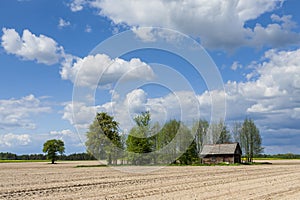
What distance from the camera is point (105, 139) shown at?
69.1m

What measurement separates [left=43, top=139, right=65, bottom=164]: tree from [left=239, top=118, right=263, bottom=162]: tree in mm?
49971

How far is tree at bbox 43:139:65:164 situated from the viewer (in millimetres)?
94875

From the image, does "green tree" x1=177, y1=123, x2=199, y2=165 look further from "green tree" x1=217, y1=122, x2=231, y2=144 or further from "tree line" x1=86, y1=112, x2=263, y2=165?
"green tree" x1=217, y1=122, x2=231, y2=144

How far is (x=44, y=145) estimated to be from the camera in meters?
95.2

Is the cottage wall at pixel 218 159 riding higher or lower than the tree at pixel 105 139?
lower

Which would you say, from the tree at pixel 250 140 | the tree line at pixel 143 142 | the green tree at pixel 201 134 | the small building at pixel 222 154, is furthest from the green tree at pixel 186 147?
the tree at pixel 250 140

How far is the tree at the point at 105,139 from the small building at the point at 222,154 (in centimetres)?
2559

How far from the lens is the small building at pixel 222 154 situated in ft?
267

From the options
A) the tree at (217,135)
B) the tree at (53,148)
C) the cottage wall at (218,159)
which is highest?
the tree at (217,135)

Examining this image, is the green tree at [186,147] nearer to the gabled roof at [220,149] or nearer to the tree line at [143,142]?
the tree line at [143,142]

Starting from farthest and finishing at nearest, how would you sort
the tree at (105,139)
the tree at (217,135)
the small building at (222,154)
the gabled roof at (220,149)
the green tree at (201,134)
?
the tree at (217,135) → the green tree at (201,134) → the gabled roof at (220,149) → the small building at (222,154) → the tree at (105,139)

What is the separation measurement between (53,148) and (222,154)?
46.3 meters

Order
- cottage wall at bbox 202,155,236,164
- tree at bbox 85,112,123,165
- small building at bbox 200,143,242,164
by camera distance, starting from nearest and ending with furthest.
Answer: tree at bbox 85,112,123,165, cottage wall at bbox 202,155,236,164, small building at bbox 200,143,242,164

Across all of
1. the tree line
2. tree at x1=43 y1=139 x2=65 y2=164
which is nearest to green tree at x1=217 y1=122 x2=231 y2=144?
the tree line
